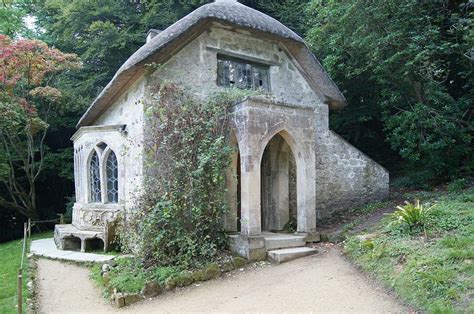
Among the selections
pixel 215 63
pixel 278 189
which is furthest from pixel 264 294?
pixel 215 63

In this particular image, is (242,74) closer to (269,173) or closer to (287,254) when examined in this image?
(269,173)

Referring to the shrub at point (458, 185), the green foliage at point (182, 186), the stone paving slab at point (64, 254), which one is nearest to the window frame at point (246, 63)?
the green foliage at point (182, 186)

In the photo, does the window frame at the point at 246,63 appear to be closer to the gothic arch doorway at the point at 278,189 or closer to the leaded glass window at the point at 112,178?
the gothic arch doorway at the point at 278,189

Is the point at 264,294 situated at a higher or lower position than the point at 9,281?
higher

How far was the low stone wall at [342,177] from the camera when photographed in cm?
981

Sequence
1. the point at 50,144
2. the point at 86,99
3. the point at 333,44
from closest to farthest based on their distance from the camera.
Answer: the point at 333,44 → the point at 86,99 → the point at 50,144

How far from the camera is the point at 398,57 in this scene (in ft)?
30.0

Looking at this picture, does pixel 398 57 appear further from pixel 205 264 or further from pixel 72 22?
pixel 72 22

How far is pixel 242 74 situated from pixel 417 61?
4.52m

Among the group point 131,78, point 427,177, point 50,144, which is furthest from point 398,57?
point 50,144

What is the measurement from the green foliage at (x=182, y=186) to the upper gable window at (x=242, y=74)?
1.58 meters

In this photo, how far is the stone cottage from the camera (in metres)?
7.21

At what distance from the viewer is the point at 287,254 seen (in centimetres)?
682

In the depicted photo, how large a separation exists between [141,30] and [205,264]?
39.4 feet
